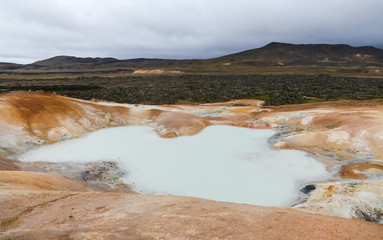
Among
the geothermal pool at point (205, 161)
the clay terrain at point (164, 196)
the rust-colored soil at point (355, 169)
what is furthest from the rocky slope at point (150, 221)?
the rust-colored soil at point (355, 169)

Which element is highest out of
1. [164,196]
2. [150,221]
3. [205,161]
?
[150,221]

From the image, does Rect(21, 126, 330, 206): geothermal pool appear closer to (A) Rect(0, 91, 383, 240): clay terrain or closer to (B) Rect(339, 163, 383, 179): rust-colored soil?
(A) Rect(0, 91, 383, 240): clay terrain

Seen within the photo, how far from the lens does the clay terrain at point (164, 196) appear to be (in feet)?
22.5

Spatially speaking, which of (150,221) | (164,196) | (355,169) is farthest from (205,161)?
(150,221)

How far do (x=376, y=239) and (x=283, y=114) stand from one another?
25092mm

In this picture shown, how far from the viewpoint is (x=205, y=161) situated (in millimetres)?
19078

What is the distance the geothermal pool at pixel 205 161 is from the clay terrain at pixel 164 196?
0.90 meters

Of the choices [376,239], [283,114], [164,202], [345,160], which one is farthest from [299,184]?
[283,114]

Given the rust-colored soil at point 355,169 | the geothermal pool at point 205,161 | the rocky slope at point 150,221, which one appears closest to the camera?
the rocky slope at point 150,221

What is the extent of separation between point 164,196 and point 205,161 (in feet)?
29.3

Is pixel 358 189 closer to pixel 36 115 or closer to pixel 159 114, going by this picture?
pixel 159 114

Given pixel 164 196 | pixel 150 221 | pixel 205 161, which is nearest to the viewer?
pixel 150 221

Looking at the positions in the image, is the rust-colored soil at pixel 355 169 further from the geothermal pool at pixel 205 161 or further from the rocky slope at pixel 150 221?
the rocky slope at pixel 150 221

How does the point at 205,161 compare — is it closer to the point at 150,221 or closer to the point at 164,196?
the point at 164,196
